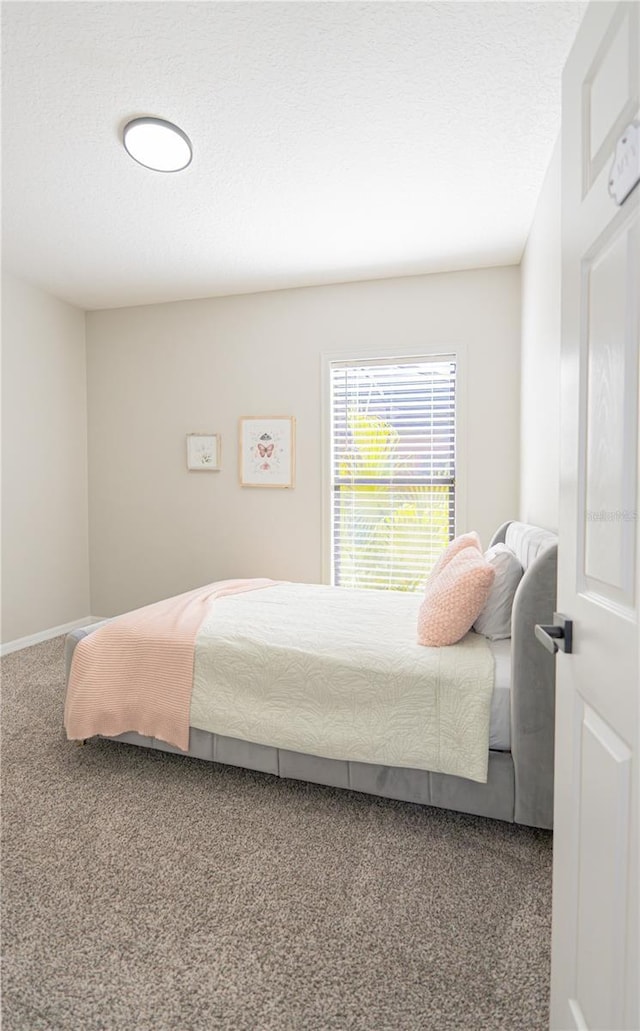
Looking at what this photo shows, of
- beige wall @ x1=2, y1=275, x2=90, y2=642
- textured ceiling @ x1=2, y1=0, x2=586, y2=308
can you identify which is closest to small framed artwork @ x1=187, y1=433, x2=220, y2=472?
beige wall @ x1=2, y1=275, x2=90, y2=642

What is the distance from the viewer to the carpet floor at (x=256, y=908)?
1.31 m

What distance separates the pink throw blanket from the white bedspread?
0.24 feet

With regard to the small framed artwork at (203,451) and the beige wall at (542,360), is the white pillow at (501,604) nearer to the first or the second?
the beige wall at (542,360)

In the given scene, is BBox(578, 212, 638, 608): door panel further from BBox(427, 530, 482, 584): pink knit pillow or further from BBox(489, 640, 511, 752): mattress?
BBox(427, 530, 482, 584): pink knit pillow

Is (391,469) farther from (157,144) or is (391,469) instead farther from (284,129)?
(157,144)

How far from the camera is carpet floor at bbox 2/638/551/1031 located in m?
1.31

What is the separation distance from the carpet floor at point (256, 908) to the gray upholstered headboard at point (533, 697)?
0.18 m

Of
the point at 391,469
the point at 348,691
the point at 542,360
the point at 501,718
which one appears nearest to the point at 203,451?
the point at 391,469

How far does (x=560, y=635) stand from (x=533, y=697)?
0.83 metres

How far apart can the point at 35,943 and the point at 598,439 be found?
1.84 metres

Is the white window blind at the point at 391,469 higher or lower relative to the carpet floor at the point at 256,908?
higher

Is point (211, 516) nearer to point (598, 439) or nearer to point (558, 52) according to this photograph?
point (558, 52)

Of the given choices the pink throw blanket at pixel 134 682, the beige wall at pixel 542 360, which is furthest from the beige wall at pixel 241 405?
the pink throw blanket at pixel 134 682

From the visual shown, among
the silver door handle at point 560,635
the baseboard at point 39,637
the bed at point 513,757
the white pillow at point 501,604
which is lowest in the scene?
the baseboard at point 39,637
